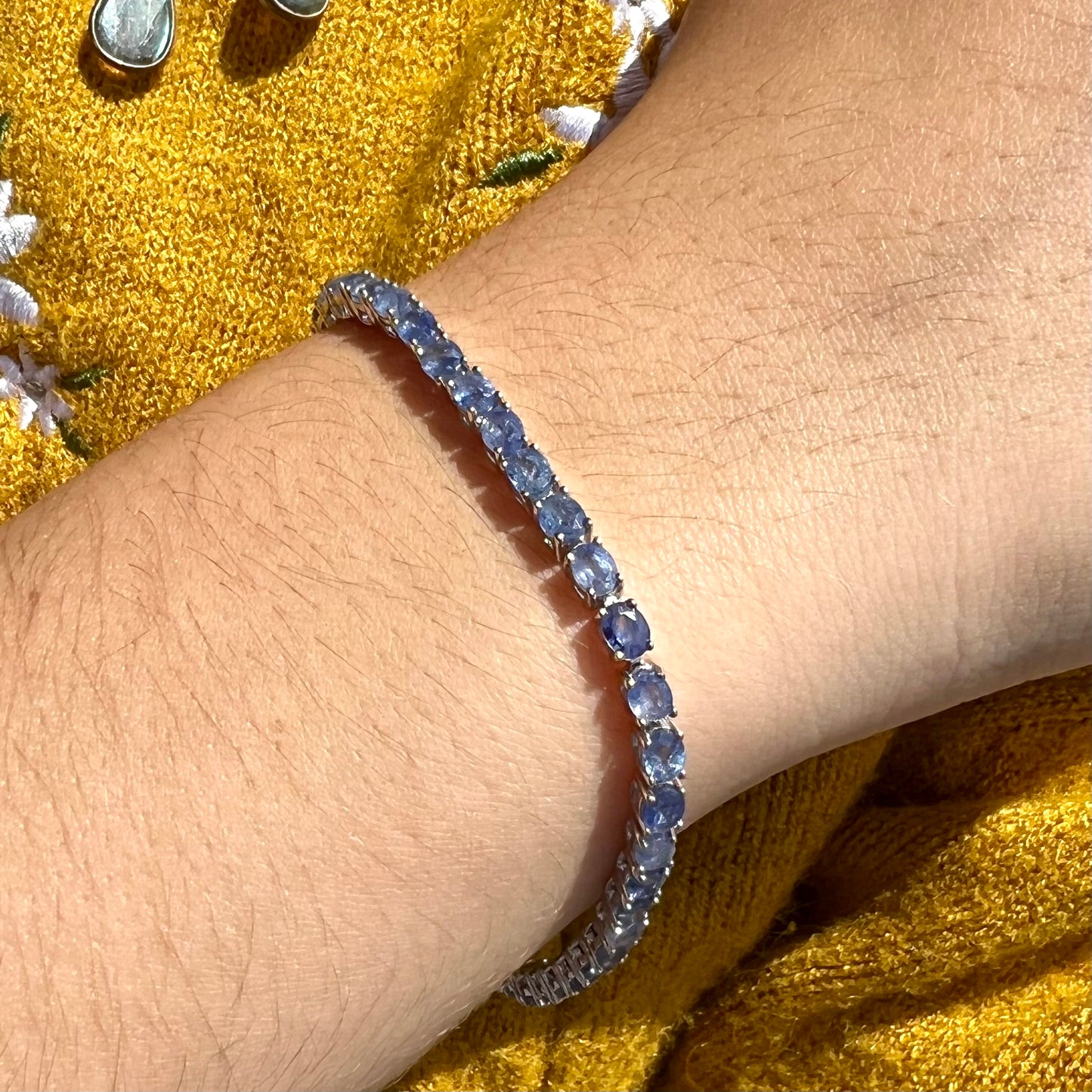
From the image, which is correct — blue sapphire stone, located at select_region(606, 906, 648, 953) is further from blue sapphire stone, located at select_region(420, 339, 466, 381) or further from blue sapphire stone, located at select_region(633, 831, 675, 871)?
blue sapphire stone, located at select_region(420, 339, 466, 381)

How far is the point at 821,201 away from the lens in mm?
644

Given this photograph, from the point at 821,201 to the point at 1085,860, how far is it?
1.81ft

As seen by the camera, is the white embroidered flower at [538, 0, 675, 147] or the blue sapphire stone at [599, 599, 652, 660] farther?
the white embroidered flower at [538, 0, 675, 147]

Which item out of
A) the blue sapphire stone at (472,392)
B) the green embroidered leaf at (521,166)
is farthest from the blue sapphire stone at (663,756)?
the green embroidered leaf at (521,166)

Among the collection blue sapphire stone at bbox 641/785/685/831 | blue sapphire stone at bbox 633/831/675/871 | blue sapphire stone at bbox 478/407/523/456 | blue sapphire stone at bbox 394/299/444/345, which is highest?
blue sapphire stone at bbox 394/299/444/345

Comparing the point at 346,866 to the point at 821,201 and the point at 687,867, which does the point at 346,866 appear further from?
the point at 821,201

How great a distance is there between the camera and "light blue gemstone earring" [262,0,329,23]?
0.74 metres

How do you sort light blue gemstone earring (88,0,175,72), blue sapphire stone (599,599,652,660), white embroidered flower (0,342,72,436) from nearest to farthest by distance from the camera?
blue sapphire stone (599,599,652,660) → light blue gemstone earring (88,0,175,72) → white embroidered flower (0,342,72,436)

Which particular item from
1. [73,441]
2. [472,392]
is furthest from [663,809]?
[73,441]

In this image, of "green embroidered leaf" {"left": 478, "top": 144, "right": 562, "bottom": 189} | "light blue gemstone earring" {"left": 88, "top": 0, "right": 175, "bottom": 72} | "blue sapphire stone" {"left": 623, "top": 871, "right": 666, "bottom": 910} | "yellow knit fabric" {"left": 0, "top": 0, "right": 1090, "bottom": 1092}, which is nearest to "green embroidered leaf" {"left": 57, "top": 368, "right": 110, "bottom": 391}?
"yellow knit fabric" {"left": 0, "top": 0, "right": 1090, "bottom": 1092}

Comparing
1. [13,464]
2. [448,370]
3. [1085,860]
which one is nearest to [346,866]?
[448,370]

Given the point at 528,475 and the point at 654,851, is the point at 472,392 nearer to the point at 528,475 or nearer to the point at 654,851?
the point at 528,475

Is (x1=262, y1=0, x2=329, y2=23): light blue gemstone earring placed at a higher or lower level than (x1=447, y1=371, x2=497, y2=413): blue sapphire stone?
higher

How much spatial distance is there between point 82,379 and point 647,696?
526 mm
